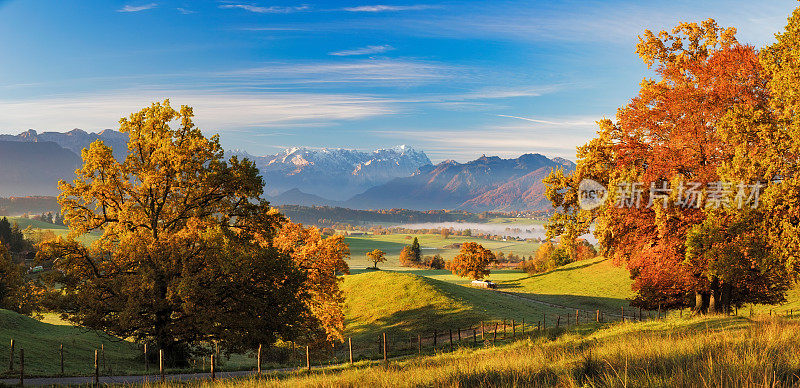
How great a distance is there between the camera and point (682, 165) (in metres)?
27.1

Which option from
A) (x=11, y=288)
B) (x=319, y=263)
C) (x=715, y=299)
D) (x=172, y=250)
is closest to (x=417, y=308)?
(x=319, y=263)

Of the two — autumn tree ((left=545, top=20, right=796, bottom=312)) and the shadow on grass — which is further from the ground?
autumn tree ((left=545, top=20, right=796, bottom=312))

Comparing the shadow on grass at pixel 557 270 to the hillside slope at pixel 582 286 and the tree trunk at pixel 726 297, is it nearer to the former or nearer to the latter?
the hillside slope at pixel 582 286

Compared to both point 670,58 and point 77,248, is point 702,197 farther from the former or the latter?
point 77,248

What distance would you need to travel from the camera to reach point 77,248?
97.8ft

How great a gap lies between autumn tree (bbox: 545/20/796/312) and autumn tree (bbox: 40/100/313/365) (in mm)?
18431

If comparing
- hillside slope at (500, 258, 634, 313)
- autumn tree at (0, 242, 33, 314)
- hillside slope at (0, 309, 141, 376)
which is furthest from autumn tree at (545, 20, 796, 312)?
autumn tree at (0, 242, 33, 314)

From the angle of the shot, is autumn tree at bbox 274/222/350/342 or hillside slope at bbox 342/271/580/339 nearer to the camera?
autumn tree at bbox 274/222/350/342

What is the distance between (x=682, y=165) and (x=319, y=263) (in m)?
28.3

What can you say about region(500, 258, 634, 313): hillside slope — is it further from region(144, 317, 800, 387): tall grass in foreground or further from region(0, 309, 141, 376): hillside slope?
region(144, 317, 800, 387): tall grass in foreground

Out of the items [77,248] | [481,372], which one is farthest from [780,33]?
[77,248]

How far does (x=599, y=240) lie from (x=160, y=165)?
27.4 m

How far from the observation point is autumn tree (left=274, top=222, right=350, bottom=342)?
4172 centimetres

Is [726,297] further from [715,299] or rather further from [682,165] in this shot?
[682,165]
